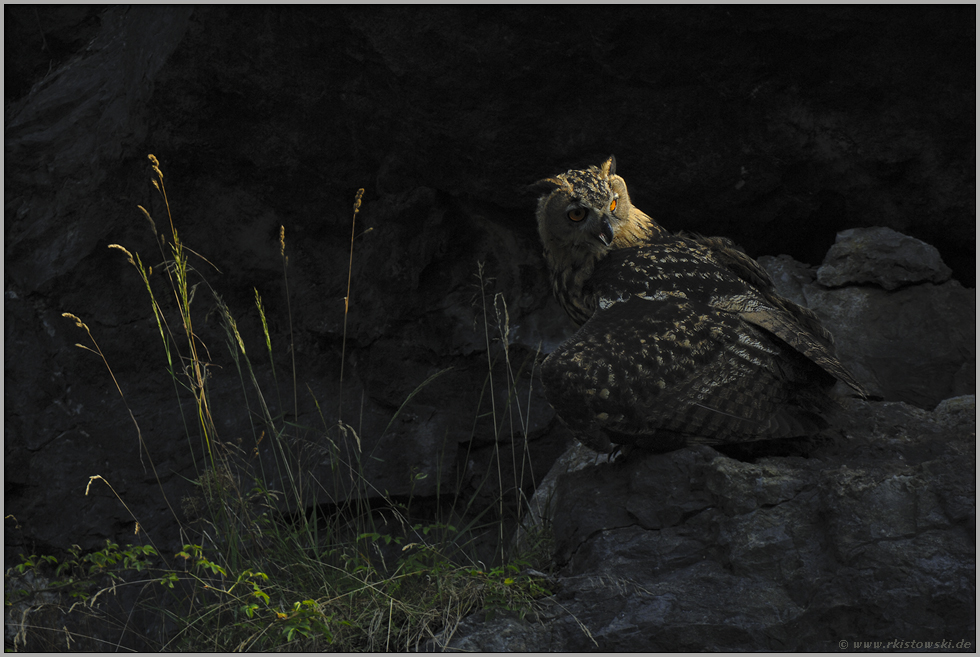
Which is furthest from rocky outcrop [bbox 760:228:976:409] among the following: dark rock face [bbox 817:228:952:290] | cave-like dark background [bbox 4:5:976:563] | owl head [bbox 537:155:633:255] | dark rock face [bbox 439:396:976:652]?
owl head [bbox 537:155:633:255]

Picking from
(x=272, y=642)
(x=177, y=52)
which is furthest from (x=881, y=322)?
(x=177, y=52)

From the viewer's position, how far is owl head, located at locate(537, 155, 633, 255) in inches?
117

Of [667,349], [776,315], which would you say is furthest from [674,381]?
[776,315]

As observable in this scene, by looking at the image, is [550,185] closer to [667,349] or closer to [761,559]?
[667,349]

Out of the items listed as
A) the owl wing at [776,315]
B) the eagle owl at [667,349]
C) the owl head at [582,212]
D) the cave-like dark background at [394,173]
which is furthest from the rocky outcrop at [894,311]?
the owl head at [582,212]

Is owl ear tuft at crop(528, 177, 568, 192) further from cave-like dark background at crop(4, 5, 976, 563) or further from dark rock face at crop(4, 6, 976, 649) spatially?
cave-like dark background at crop(4, 5, 976, 563)

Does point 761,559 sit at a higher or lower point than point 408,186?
lower

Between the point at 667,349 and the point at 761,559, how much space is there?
73cm

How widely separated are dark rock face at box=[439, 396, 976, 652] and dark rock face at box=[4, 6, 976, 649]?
1.18 metres

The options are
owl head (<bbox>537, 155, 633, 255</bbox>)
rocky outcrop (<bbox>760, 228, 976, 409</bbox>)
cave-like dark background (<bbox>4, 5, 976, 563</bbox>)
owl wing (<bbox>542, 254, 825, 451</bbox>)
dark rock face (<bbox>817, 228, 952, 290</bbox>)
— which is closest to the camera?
owl wing (<bbox>542, 254, 825, 451</bbox>)

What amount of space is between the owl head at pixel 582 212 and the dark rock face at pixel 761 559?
87 cm

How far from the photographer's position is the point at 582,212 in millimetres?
2992

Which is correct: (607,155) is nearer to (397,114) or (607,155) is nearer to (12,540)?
(397,114)

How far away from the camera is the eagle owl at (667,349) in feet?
8.55
